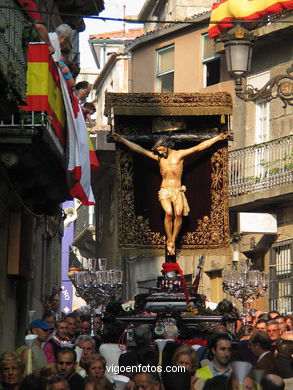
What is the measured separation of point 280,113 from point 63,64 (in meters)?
11.0

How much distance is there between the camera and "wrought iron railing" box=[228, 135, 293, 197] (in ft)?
97.1

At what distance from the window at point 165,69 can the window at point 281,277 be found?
323 inches

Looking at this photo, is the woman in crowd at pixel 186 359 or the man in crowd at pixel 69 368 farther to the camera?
the woman in crowd at pixel 186 359

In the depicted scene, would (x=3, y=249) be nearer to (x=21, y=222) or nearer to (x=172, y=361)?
(x=21, y=222)

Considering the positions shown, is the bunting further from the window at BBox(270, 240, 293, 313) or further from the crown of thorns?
the window at BBox(270, 240, 293, 313)

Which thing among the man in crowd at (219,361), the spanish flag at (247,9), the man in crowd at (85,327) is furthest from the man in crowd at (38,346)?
the spanish flag at (247,9)

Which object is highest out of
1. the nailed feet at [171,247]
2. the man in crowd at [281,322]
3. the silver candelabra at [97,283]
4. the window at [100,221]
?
the window at [100,221]

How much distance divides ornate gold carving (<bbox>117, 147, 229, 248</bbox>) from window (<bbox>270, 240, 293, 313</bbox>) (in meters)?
6.58

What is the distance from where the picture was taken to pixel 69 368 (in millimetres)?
Result: 13516

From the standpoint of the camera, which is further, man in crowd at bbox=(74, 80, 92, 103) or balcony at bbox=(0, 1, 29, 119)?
man in crowd at bbox=(74, 80, 92, 103)

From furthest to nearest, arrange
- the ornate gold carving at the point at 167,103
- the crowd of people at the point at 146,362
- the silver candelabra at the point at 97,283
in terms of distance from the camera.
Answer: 1. the ornate gold carving at the point at 167,103
2. the silver candelabra at the point at 97,283
3. the crowd of people at the point at 146,362

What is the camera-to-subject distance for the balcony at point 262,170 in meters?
29.5

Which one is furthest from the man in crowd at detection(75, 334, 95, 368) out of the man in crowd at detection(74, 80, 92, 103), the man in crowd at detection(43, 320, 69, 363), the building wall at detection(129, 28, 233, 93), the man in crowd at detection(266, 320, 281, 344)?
the building wall at detection(129, 28, 233, 93)

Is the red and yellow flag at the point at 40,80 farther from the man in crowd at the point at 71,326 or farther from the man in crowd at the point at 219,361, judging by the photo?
the man in crowd at the point at 219,361
